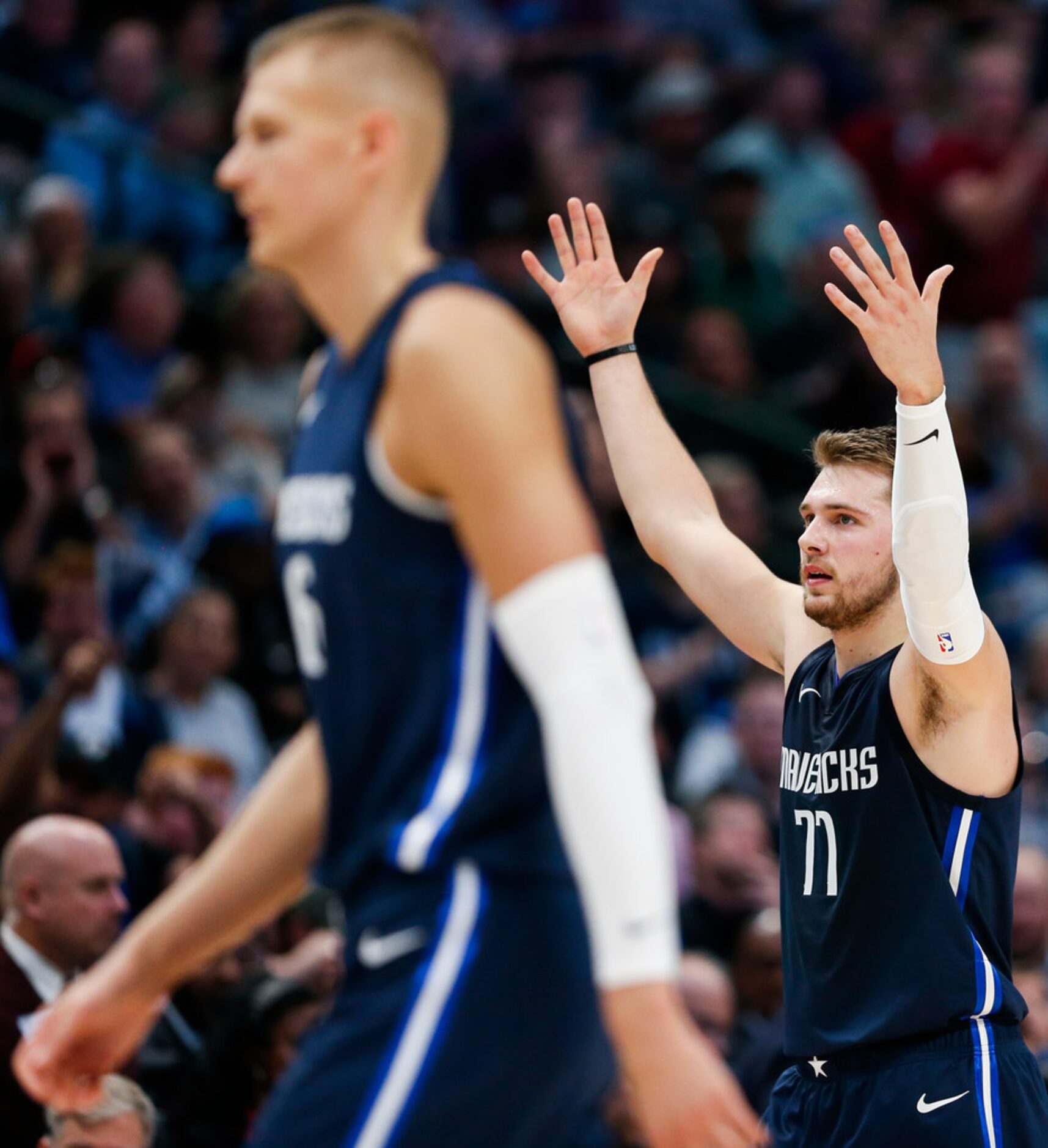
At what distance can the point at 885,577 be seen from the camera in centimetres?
421

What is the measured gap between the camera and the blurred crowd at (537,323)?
22.4ft

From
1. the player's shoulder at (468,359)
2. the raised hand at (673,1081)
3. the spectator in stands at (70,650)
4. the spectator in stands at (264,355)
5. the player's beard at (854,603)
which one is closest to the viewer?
the raised hand at (673,1081)

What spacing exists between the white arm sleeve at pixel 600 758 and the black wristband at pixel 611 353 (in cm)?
192

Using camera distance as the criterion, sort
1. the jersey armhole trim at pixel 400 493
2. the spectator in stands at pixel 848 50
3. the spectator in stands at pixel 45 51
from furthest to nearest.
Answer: the spectator in stands at pixel 848 50, the spectator in stands at pixel 45 51, the jersey armhole trim at pixel 400 493

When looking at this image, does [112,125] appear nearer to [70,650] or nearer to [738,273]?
[738,273]

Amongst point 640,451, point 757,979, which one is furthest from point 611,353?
point 757,979

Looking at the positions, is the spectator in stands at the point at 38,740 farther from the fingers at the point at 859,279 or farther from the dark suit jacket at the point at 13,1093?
the fingers at the point at 859,279

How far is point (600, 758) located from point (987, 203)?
10.8 metres

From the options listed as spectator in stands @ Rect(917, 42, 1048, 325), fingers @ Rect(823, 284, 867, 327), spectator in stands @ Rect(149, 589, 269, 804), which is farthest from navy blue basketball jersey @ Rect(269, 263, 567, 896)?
spectator in stands @ Rect(917, 42, 1048, 325)

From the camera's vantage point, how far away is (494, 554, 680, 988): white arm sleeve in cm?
252

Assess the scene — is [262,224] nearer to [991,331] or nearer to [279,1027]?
[279,1027]

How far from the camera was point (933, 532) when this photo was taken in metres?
3.69

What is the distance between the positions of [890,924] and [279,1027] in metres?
2.59

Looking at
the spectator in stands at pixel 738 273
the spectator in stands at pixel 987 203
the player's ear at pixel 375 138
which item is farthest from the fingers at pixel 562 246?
the spectator in stands at pixel 987 203
